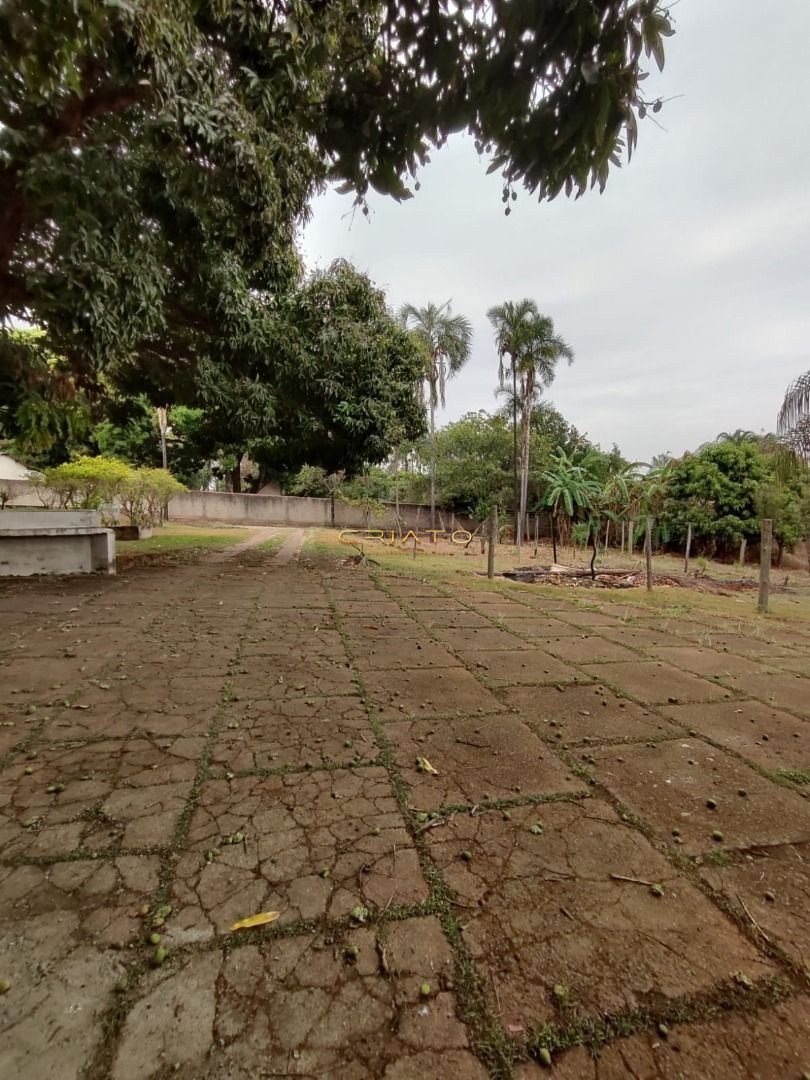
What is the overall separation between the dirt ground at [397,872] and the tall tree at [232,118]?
7.37 ft

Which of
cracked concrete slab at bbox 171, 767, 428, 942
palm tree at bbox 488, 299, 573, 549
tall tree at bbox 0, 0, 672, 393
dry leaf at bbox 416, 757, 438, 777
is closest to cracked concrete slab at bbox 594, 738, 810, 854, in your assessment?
dry leaf at bbox 416, 757, 438, 777

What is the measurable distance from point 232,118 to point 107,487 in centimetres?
812

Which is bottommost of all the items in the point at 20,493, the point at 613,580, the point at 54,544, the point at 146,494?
the point at 613,580

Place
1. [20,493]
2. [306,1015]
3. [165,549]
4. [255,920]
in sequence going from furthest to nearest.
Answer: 1. [20,493]
2. [165,549]
3. [255,920]
4. [306,1015]

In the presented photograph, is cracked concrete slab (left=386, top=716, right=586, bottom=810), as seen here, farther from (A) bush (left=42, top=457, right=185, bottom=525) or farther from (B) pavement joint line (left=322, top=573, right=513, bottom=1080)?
(A) bush (left=42, top=457, right=185, bottom=525)

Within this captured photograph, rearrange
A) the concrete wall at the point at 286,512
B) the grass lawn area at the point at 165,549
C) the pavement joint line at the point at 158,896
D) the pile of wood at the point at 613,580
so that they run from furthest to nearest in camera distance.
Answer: the concrete wall at the point at 286,512, the pile of wood at the point at 613,580, the grass lawn area at the point at 165,549, the pavement joint line at the point at 158,896

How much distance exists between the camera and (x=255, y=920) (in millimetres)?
1163

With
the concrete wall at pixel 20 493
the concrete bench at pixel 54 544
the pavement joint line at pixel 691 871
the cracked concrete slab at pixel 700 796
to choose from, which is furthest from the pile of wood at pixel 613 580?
Answer: the concrete wall at pixel 20 493

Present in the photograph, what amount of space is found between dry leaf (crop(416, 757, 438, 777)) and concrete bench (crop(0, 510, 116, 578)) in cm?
634

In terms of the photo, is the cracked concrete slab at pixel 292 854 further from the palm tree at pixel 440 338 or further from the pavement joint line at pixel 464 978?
the palm tree at pixel 440 338

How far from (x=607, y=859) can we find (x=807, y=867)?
1.93 ft

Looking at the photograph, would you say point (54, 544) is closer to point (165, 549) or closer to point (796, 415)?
point (165, 549)

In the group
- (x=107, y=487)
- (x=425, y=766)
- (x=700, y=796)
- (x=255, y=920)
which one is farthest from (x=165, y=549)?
(x=700, y=796)

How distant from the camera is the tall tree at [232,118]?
1.68 meters
